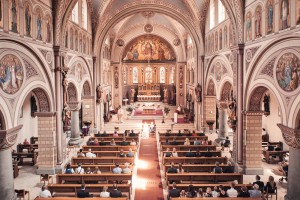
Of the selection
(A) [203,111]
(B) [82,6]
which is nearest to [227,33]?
(A) [203,111]

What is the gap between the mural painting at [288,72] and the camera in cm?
1276

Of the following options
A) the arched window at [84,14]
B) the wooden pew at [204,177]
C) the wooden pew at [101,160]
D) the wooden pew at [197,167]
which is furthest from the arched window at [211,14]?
the wooden pew at [204,177]

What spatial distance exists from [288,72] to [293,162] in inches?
151

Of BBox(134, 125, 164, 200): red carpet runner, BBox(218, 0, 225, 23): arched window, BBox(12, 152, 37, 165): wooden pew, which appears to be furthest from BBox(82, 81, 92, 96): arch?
BBox(218, 0, 225, 23): arched window

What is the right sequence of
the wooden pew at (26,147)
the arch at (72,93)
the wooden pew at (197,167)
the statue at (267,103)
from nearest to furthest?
1. the wooden pew at (197,167)
2. the wooden pew at (26,147)
3. the arch at (72,93)
4. the statue at (267,103)

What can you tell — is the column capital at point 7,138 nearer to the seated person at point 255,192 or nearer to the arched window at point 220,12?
the seated person at point 255,192

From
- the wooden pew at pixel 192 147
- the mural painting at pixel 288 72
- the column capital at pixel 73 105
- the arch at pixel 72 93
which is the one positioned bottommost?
the wooden pew at pixel 192 147

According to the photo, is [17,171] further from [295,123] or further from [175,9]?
[175,9]

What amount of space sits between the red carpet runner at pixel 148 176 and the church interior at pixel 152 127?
0.20 ft

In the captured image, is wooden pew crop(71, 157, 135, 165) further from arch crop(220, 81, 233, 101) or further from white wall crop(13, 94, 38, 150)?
arch crop(220, 81, 233, 101)

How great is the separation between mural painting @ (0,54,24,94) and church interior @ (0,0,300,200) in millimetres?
48

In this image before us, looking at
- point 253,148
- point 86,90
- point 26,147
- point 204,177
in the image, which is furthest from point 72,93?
point 253,148

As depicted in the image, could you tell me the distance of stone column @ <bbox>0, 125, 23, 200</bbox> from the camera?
12742mm

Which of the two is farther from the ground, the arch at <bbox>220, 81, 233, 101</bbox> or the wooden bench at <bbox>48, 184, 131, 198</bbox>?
the arch at <bbox>220, 81, 233, 101</bbox>
